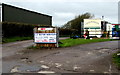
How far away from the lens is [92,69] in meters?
8.43

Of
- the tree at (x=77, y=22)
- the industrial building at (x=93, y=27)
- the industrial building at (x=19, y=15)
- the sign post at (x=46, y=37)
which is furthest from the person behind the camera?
the tree at (x=77, y=22)

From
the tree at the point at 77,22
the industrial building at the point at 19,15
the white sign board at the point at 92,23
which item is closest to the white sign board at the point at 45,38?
the industrial building at the point at 19,15

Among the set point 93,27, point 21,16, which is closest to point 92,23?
point 93,27

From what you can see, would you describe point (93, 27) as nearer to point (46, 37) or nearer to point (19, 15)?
point (19, 15)

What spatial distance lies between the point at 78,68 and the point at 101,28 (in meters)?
30.5

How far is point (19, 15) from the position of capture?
38969mm

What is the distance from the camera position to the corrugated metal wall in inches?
1316

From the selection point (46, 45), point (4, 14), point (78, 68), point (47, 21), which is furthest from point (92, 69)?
point (47, 21)

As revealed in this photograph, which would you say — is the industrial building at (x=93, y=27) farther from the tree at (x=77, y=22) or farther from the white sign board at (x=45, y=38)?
the tree at (x=77, y=22)

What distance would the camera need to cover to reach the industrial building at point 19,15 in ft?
107

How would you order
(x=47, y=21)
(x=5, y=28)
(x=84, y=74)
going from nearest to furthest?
1. (x=84, y=74)
2. (x=5, y=28)
3. (x=47, y=21)

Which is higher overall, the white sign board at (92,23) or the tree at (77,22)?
the tree at (77,22)

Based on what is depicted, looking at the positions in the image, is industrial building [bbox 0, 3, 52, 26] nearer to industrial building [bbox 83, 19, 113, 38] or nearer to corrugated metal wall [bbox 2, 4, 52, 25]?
corrugated metal wall [bbox 2, 4, 52, 25]

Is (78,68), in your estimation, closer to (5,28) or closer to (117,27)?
(5,28)
